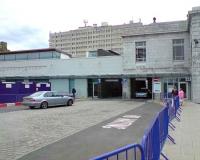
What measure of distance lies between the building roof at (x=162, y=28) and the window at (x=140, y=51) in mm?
1300

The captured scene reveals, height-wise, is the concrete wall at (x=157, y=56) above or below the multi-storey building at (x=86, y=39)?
below

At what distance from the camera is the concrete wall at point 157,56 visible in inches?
1639

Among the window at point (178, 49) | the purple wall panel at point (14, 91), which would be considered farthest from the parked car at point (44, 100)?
the window at point (178, 49)

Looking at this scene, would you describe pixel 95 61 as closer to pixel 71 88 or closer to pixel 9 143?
pixel 71 88

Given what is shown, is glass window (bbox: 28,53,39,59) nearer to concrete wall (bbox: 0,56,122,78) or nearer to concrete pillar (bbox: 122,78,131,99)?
concrete wall (bbox: 0,56,122,78)

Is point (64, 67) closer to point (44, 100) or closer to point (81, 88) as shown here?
point (81, 88)

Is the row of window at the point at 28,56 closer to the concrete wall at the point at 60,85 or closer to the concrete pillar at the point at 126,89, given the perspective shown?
the concrete wall at the point at 60,85

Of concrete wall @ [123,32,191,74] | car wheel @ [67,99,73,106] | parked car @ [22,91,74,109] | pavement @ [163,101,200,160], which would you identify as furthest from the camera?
concrete wall @ [123,32,191,74]

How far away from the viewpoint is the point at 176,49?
4241cm

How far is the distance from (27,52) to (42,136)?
1812 inches

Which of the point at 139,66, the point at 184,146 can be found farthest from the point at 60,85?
the point at 184,146

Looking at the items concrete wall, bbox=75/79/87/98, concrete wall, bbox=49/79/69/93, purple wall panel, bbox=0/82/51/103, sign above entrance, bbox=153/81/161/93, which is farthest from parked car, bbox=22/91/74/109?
concrete wall, bbox=49/79/69/93

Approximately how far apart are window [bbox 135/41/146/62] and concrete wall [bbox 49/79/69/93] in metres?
11.3

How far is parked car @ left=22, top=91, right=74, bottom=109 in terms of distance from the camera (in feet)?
91.5
